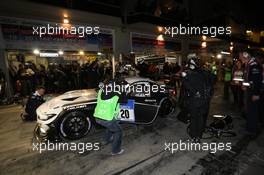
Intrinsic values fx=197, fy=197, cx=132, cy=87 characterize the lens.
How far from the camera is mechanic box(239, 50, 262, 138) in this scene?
201 inches

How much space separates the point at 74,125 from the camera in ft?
16.6

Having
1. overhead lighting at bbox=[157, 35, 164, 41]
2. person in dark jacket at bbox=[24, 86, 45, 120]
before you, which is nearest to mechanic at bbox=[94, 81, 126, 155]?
person in dark jacket at bbox=[24, 86, 45, 120]

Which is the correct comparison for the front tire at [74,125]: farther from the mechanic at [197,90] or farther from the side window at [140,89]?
the mechanic at [197,90]

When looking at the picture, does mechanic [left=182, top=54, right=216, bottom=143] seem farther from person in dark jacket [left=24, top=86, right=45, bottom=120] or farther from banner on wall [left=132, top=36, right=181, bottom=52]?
banner on wall [left=132, top=36, right=181, bottom=52]

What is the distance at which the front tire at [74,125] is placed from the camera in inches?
195

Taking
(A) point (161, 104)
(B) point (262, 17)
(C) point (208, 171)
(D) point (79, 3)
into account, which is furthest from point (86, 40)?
(B) point (262, 17)

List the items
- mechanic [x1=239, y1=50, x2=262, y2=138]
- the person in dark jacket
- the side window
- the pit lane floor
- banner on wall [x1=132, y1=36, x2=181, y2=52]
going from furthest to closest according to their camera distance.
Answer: banner on wall [x1=132, y1=36, x2=181, y2=52]
the person in dark jacket
the side window
mechanic [x1=239, y1=50, x2=262, y2=138]
the pit lane floor

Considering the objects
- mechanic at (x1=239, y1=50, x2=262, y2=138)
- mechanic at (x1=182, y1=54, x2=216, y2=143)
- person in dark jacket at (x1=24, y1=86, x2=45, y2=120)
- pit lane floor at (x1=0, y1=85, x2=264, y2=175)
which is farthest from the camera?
person in dark jacket at (x1=24, y1=86, x2=45, y2=120)

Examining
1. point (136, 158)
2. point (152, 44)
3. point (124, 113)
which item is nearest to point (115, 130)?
point (136, 158)

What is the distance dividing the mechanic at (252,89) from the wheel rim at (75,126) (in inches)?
173

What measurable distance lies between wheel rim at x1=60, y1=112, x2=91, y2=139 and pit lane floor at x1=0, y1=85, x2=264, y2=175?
0.25m

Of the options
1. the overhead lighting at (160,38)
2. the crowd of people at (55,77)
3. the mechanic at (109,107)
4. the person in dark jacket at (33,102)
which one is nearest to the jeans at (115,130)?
the mechanic at (109,107)

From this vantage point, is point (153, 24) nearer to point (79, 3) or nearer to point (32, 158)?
point (79, 3)

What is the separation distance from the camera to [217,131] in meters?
5.30
